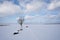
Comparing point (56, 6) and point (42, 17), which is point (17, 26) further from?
point (56, 6)

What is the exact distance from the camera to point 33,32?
5.31 feet

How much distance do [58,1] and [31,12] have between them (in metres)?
0.44

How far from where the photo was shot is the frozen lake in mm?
1583

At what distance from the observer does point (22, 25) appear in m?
1.60

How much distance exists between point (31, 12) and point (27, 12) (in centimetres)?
6

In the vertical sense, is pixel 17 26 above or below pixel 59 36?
above

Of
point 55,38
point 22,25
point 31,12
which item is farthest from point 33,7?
point 55,38

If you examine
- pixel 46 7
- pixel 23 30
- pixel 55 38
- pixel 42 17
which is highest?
pixel 46 7

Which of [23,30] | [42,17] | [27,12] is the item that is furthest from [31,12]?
[23,30]

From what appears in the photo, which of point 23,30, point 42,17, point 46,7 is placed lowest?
point 23,30

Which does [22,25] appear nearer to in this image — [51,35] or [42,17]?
[42,17]

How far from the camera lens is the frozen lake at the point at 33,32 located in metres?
1.58

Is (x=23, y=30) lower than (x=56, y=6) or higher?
lower

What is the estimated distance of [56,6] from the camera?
1.68 metres
